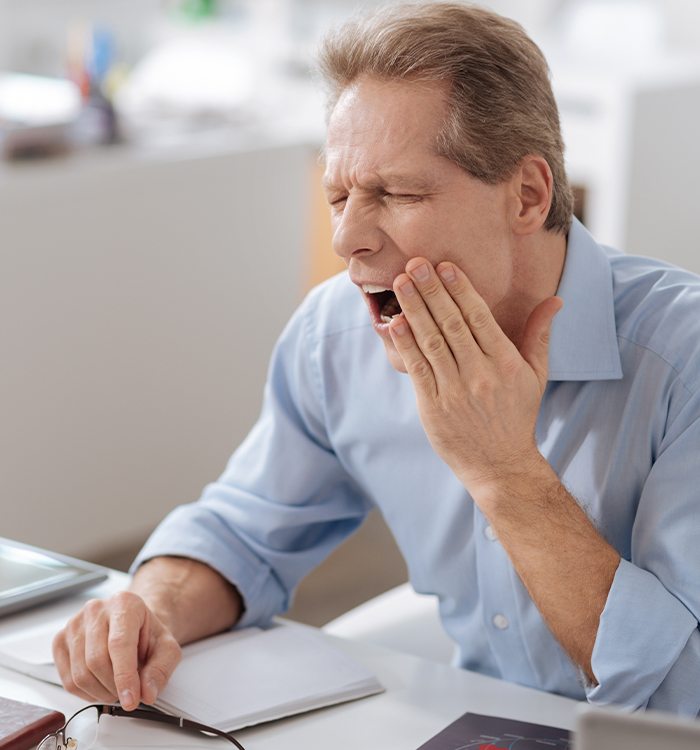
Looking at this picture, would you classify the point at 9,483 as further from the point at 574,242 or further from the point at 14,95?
the point at 574,242

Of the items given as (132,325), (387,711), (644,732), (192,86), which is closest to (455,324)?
(387,711)

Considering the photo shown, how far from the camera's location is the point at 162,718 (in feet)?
3.48

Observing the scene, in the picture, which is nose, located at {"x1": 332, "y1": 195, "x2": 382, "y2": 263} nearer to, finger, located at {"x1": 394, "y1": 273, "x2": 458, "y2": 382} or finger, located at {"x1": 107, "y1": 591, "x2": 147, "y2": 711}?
finger, located at {"x1": 394, "y1": 273, "x2": 458, "y2": 382}

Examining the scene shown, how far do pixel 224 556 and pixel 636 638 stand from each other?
1.53 feet

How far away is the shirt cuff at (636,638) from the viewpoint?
106cm

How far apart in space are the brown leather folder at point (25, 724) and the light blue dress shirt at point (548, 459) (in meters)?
0.32

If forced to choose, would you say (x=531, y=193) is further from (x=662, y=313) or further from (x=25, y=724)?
(x=25, y=724)

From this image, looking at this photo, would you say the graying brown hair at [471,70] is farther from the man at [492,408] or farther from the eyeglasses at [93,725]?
the eyeglasses at [93,725]

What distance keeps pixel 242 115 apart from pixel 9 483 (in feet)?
3.41

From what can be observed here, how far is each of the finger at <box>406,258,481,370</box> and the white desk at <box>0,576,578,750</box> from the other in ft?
0.93

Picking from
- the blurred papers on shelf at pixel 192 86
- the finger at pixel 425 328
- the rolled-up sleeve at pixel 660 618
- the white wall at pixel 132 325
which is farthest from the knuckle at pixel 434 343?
the blurred papers on shelf at pixel 192 86

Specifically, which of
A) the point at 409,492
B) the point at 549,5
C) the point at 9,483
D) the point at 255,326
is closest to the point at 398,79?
the point at 409,492

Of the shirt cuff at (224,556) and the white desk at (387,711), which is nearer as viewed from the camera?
the white desk at (387,711)

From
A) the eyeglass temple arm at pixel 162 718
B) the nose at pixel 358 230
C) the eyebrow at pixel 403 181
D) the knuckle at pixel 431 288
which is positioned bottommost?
the eyeglass temple arm at pixel 162 718
